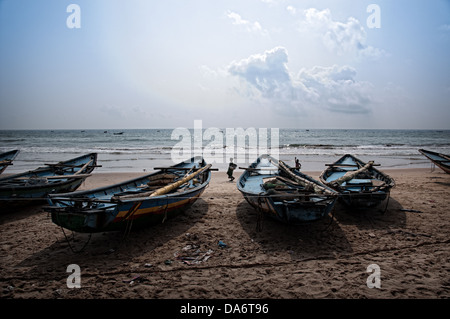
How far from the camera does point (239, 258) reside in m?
4.88

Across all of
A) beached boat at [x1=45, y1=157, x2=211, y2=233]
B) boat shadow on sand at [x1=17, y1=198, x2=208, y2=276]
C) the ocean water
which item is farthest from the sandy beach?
the ocean water

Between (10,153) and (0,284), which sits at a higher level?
(10,153)

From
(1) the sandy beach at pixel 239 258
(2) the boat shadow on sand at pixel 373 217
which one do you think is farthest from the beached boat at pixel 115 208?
(2) the boat shadow on sand at pixel 373 217

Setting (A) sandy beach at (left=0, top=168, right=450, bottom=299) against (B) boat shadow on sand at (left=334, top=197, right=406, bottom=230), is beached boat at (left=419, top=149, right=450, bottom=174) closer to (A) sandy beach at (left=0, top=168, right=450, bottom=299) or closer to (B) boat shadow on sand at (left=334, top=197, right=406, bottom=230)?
(A) sandy beach at (left=0, top=168, right=450, bottom=299)

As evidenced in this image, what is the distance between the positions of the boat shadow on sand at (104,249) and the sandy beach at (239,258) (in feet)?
0.07

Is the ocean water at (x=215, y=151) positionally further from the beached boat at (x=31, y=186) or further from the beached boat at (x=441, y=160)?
the beached boat at (x=31, y=186)

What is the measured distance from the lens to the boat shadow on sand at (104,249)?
15.3 feet

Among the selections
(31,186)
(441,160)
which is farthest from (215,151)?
(31,186)

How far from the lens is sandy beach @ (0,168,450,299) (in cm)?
388

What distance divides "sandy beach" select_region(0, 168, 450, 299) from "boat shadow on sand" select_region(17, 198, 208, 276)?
21 mm
